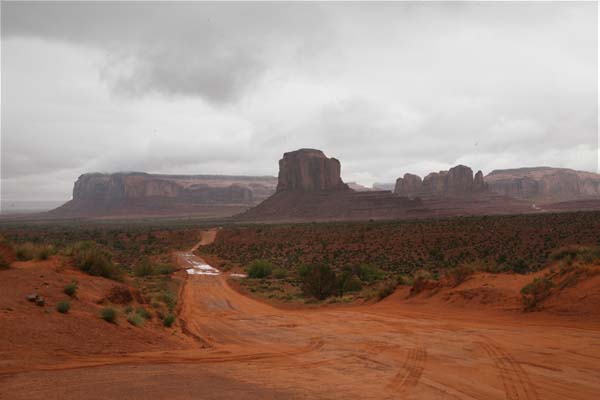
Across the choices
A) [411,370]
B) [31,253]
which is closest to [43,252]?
[31,253]

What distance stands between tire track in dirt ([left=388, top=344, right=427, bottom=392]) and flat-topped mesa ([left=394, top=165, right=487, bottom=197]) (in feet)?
505

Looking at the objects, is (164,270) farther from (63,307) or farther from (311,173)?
(311,173)

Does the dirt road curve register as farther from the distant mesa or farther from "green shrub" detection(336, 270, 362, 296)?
the distant mesa

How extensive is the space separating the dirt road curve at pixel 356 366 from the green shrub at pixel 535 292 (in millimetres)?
1199

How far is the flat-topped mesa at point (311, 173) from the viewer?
14050 centimetres

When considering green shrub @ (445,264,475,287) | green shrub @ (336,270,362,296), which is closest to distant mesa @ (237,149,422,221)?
green shrub @ (336,270,362,296)

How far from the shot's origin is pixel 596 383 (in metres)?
7.01

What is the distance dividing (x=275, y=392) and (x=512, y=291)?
11.4 metres

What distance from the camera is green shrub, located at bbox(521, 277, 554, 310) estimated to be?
13367 mm

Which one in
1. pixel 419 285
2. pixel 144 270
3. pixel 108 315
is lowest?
pixel 144 270

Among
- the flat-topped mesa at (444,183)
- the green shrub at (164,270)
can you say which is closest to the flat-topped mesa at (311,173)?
the flat-topped mesa at (444,183)

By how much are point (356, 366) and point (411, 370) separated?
1.03 metres

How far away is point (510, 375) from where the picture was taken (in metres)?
7.52

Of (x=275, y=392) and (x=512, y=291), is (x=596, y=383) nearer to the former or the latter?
(x=275, y=392)
